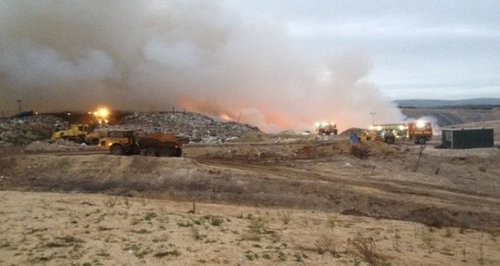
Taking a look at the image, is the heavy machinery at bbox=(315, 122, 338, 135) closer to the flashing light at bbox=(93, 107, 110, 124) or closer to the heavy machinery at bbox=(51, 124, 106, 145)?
the heavy machinery at bbox=(51, 124, 106, 145)

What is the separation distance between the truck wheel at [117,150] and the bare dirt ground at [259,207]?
307 cm

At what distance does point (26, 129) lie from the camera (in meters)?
53.9

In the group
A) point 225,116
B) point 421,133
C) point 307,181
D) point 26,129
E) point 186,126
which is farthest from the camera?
point 225,116

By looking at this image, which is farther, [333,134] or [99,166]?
[333,134]

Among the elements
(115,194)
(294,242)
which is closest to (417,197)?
(294,242)

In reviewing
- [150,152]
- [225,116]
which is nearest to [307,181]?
[150,152]

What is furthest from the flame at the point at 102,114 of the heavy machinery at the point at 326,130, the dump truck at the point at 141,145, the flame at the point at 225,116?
the dump truck at the point at 141,145

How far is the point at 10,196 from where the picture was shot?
65.8 ft

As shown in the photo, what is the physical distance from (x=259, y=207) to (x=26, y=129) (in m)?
39.7

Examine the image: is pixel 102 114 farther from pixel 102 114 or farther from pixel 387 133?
pixel 387 133

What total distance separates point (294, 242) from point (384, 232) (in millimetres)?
4437

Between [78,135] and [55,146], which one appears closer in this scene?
[55,146]

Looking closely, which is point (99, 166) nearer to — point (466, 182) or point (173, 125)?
point (466, 182)

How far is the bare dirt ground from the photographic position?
40.3ft
